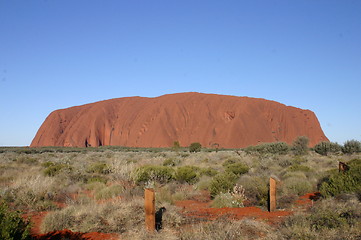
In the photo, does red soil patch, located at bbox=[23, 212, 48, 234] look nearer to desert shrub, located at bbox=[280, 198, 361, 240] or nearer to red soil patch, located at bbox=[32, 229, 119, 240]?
red soil patch, located at bbox=[32, 229, 119, 240]

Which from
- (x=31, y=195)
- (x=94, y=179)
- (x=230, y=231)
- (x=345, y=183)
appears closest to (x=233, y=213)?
(x=230, y=231)

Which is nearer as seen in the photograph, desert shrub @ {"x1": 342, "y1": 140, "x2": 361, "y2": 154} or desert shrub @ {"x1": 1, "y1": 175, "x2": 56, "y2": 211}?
desert shrub @ {"x1": 1, "y1": 175, "x2": 56, "y2": 211}

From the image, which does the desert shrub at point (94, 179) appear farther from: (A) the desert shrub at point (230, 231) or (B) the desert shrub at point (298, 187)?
(A) the desert shrub at point (230, 231)

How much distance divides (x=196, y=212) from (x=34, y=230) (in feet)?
12.9

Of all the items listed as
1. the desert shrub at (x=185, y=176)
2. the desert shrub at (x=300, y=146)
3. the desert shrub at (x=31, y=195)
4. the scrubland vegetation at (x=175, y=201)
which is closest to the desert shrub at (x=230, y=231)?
the scrubland vegetation at (x=175, y=201)

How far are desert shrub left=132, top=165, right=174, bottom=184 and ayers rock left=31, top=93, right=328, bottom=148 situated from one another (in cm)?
5299

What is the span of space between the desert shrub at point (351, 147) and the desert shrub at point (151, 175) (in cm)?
2326

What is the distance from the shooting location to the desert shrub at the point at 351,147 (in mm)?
29859

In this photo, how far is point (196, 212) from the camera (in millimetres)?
8312

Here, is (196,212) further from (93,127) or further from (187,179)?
(93,127)

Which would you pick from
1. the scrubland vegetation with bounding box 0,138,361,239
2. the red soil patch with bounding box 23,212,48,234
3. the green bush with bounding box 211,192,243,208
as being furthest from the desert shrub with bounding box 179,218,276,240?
the red soil patch with bounding box 23,212,48,234

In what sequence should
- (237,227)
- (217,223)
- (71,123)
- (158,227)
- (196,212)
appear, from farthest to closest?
1. (71,123)
2. (196,212)
3. (158,227)
4. (217,223)
5. (237,227)

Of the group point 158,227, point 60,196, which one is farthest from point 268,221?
point 60,196

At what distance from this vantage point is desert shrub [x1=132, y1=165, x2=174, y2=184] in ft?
39.2
